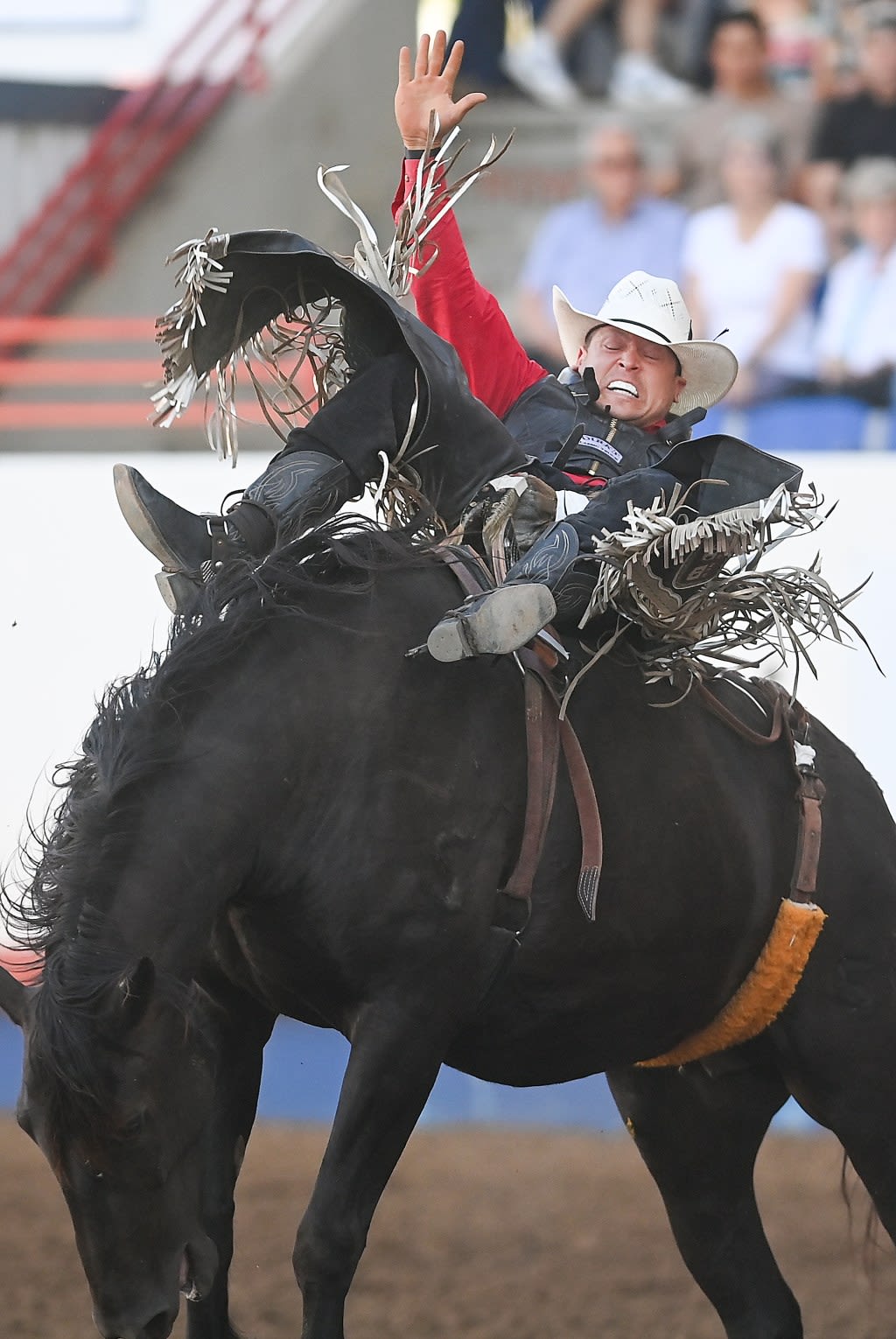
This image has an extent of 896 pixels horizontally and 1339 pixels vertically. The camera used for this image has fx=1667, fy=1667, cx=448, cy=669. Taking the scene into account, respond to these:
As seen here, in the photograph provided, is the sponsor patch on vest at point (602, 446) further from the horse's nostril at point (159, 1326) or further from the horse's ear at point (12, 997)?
the horse's nostril at point (159, 1326)

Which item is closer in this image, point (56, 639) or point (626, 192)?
point (56, 639)

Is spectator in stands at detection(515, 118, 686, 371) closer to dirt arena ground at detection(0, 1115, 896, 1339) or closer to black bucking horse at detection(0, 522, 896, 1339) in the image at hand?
dirt arena ground at detection(0, 1115, 896, 1339)

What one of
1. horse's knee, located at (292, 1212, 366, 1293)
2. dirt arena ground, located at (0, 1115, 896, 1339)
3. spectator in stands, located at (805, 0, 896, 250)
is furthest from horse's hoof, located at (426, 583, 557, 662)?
spectator in stands, located at (805, 0, 896, 250)

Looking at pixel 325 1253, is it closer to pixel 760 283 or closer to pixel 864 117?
pixel 760 283

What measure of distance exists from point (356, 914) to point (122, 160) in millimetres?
6604

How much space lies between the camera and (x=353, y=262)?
2.96 m

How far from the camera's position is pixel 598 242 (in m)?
7.75

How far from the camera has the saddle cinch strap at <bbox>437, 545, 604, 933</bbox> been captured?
2604mm

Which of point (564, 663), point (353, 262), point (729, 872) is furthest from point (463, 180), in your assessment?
point (729, 872)

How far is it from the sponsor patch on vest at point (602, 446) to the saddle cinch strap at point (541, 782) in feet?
1.36

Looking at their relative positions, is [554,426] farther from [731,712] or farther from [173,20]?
[173,20]

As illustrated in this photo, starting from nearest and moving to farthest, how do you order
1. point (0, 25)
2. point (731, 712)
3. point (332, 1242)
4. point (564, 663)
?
point (332, 1242) < point (564, 663) < point (731, 712) < point (0, 25)

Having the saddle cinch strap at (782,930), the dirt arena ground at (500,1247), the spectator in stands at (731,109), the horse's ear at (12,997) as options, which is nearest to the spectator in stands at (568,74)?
the spectator in stands at (731,109)

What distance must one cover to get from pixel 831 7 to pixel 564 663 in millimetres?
6225
